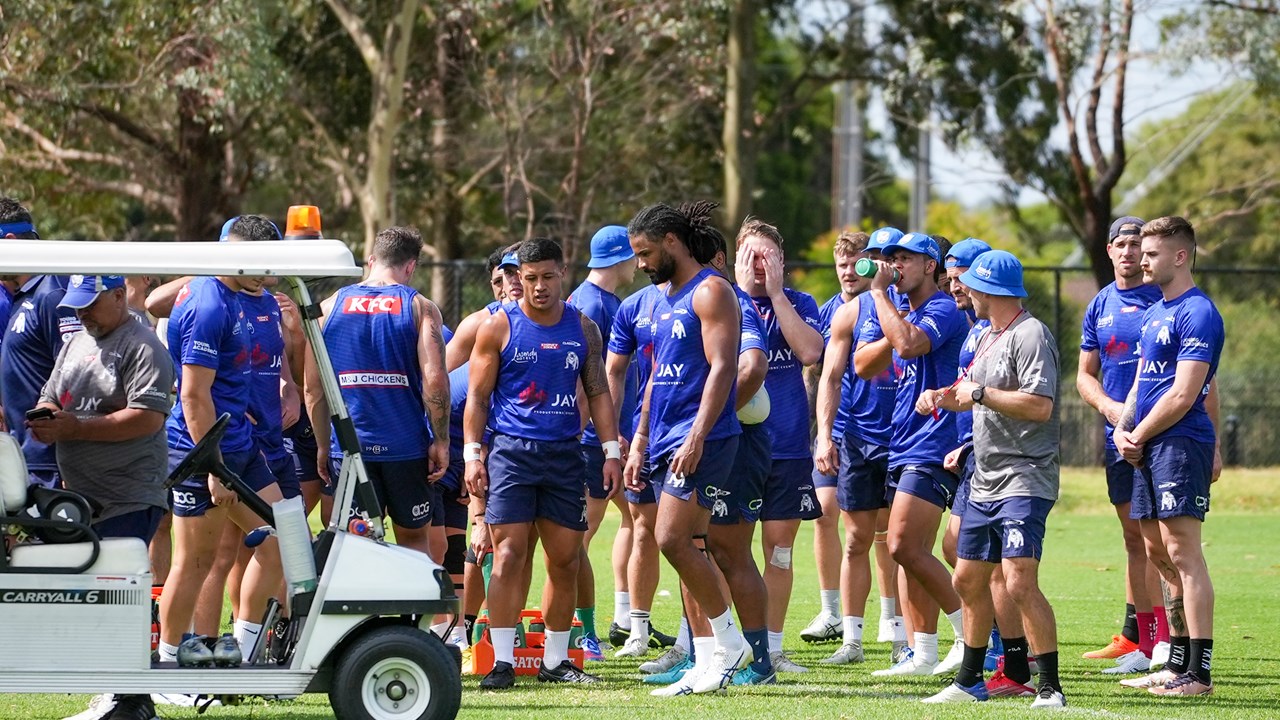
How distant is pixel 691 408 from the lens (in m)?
7.93

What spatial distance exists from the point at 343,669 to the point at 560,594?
200 cm

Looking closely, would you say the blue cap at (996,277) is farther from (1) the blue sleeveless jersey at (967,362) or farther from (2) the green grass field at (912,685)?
(2) the green grass field at (912,685)

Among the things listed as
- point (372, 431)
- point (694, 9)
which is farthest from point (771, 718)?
point (694, 9)

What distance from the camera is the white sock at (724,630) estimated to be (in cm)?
786

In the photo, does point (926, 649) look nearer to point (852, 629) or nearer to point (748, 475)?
point (852, 629)

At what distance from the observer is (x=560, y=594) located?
8203 millimetres

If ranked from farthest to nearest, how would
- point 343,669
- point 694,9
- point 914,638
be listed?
point 694,9 < point 914,638 < point 343,669

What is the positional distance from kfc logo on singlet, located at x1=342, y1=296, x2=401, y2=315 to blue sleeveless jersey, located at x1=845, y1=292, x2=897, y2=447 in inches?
105

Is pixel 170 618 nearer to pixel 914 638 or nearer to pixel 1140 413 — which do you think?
pixel 914 638

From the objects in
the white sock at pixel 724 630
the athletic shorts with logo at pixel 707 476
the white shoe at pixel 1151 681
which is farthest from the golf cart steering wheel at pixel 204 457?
the white shoe at pixel 1151 681

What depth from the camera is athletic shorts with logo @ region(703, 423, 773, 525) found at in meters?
8.14

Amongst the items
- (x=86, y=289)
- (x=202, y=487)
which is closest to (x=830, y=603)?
(x=202, y=487)

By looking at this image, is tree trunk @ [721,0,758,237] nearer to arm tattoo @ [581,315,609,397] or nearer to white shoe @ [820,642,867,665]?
white shoe @ [820,642,867,665]

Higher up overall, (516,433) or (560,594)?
(516,433)
